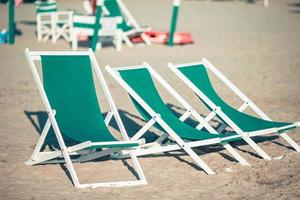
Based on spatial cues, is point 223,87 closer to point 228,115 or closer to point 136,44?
point 228,115

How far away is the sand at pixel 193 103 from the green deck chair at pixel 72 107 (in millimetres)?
157

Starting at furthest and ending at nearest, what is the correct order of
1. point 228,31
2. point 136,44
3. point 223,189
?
point 228,31, point 136,44, point 223,189

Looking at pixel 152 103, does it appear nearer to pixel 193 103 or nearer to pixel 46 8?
pixel 193 103

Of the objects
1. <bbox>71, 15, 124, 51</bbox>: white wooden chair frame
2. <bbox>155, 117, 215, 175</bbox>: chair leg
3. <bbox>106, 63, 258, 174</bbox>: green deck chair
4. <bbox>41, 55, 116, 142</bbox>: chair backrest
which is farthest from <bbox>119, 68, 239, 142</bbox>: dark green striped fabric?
<bbox>71, 15, 124, 51</bbox>: white wooden chair frame

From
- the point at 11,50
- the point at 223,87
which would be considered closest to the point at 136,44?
the point at 11,50

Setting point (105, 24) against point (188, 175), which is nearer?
point (188, 175)


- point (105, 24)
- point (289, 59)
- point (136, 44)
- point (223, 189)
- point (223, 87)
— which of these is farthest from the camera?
point (136, 44)

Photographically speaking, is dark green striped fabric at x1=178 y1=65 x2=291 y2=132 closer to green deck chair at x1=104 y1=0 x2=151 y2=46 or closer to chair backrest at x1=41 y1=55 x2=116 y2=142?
chair backrest at x1=41 y1=55 x2=116 y2=142

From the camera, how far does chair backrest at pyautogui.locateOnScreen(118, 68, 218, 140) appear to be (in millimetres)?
5250

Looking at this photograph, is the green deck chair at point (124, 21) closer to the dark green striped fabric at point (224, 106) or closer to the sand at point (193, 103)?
the sand at point (193, 103)

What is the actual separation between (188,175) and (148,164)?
18.0 inches

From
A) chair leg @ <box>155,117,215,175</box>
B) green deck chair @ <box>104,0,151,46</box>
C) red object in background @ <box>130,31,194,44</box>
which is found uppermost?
chair leg @ <box>155,117,215,175</box>

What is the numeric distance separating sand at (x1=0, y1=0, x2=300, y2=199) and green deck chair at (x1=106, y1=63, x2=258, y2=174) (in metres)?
0.16

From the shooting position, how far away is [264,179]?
467cm
